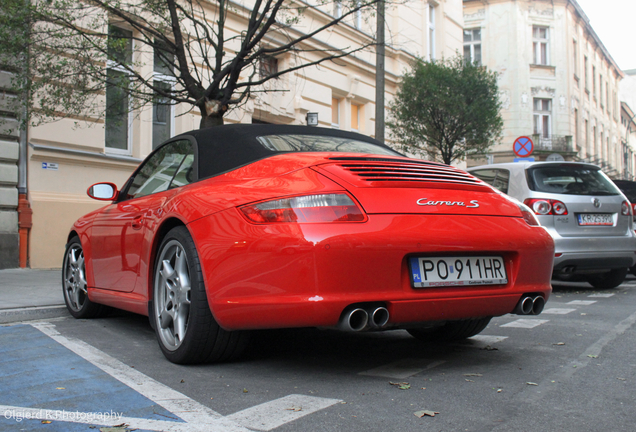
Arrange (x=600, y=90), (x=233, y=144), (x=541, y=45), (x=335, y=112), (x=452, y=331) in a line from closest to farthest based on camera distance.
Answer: (x=233, y=144)
(x=452, y=331)
(x=335, y=112)
(x=541, y=45)
(x=600, y=90)

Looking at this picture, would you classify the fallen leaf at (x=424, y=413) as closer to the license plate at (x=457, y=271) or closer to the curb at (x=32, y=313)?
the license plate at (x=457, y=271)

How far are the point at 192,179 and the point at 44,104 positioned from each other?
6.01 metres

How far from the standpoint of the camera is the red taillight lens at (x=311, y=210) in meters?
2.97

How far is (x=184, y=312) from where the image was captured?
3469 mm

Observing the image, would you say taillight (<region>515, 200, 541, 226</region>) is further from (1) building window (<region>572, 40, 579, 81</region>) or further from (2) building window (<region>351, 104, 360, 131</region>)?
(1) building window (<region>572, 40, 579, 81</region>)

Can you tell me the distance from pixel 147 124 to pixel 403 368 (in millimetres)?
9436

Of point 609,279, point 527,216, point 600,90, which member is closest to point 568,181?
point 609,279

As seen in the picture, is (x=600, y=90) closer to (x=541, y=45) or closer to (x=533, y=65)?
(x=541, y=45)

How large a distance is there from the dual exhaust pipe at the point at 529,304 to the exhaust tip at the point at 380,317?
88 centimetres

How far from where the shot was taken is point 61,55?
8.67 metres

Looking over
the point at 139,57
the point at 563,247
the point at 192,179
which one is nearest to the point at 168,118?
the point at 139,57

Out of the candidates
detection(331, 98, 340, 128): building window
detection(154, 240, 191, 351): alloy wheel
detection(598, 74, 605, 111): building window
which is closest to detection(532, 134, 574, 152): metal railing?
detection(598, 74, 605, 111): building window

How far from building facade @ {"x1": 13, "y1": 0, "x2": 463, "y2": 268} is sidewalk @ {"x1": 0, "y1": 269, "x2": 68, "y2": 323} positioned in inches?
54.4

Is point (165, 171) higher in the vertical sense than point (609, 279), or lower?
higher
